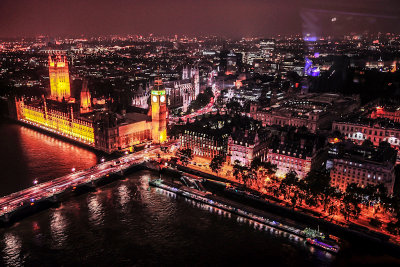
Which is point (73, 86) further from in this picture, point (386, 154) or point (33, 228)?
point (386, 154)

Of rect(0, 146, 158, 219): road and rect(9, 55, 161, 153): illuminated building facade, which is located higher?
rect(9, 55, 161, 153): illuminated building facade

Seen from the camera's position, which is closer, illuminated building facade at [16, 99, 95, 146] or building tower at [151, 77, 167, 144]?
illuminated building facade at [16, 99, 95, 146]

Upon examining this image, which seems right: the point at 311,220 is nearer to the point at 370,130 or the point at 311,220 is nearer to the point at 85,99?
the point at 370,130

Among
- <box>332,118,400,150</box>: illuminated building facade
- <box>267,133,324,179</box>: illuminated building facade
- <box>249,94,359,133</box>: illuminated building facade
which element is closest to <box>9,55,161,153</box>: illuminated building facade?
<box>249,94,359,133</box>: illuminated building facade

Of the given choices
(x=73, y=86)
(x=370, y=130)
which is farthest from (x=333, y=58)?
(x=73, y=86)

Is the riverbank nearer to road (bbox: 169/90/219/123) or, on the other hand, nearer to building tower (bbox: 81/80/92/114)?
road (bbox: 169/90/219/123)

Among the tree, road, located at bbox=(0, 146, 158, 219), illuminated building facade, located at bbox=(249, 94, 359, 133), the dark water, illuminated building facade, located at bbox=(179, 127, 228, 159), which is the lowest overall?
the dark water
